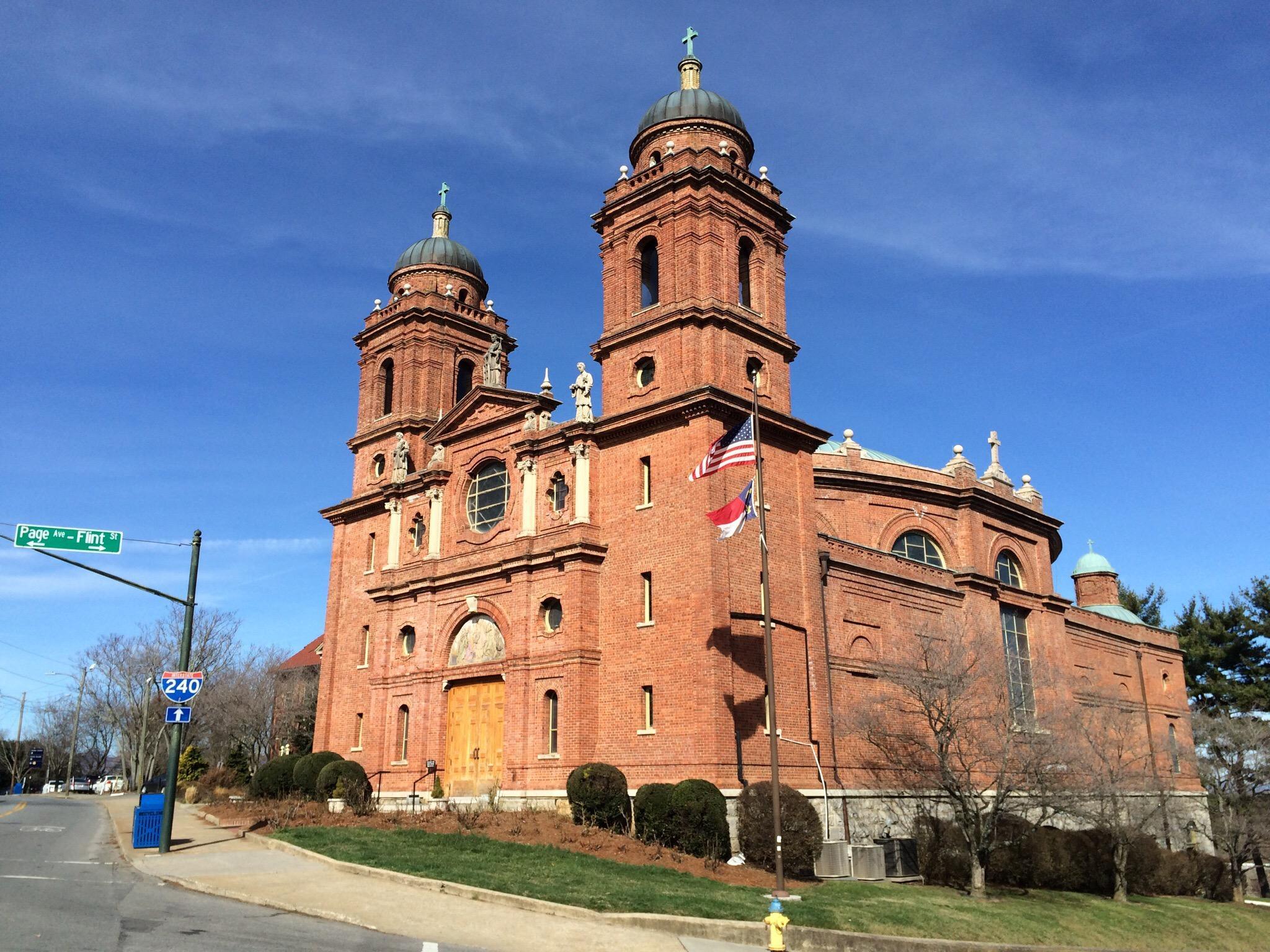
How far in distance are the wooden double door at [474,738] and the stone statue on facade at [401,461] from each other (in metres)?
9.64

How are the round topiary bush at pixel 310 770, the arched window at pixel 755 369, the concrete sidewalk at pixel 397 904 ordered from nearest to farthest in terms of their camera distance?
the concrete sidewalk at pixel 397 904, the arched window at pixel 755 369, the round topiary bush at pixel 310 770

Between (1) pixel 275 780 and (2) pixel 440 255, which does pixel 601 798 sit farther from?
(2) pixel 440 255

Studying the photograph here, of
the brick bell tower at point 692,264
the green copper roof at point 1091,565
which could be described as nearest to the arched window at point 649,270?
the brick bell tower at point 692,264

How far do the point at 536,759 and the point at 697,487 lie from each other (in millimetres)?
9446

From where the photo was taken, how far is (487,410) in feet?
121

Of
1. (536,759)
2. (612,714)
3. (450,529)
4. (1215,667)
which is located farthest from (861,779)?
(1215,667)

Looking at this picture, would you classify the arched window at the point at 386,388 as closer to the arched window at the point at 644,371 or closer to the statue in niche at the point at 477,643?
the statue in niche at the point at 477,643

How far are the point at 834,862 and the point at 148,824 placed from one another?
16812mm

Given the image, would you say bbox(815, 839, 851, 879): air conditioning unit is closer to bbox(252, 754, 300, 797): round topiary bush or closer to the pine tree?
bbox(252, 754, 300, 797): round topiary bush

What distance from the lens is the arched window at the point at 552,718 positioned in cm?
3038

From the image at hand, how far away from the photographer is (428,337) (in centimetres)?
4391

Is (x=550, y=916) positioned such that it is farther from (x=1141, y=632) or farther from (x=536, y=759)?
(x=1141, y=632)

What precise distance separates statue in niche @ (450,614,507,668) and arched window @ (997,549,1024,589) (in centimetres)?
2255

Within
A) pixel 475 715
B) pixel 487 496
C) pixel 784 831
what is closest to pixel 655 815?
pixel 784 831
